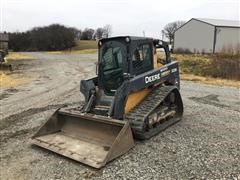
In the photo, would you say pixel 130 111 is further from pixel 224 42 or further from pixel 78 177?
pixel 224 42

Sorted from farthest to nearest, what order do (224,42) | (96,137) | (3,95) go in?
(224,42), (3,95), (96,137)

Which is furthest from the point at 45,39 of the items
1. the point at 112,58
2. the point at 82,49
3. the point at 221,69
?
the point at 112,58

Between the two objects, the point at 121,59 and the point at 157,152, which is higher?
the point at 121,59

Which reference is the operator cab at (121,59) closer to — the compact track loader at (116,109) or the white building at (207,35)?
the compact track loader at (116,109)

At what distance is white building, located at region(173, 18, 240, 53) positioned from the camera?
40375mm

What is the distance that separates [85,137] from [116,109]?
835 millimetres

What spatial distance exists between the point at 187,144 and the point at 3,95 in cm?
848

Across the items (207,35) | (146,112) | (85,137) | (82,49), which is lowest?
(82,49)

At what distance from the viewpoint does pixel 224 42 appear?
40594mm

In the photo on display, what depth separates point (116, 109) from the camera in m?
6.53

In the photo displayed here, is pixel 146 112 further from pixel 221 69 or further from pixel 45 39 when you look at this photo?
pixel 45 39

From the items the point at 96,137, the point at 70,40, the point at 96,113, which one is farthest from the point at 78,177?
the point at 70,40

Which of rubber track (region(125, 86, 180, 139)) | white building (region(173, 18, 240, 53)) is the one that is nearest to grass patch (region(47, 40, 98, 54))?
white building (region(173, 18, 240, 53))

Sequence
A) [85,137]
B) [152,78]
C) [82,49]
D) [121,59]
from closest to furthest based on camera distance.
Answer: [85,137], [121,59], [152,78], [82,49]
